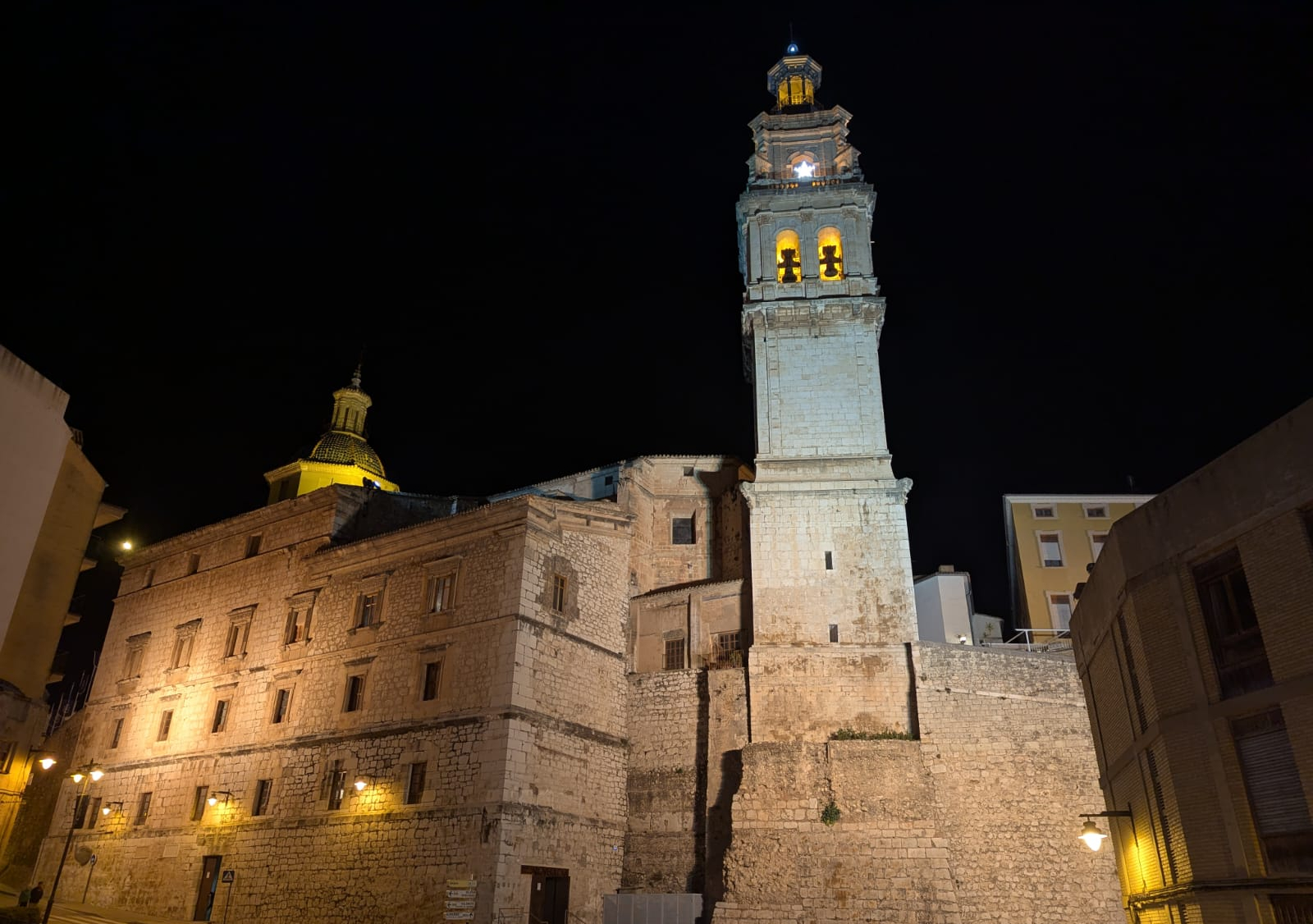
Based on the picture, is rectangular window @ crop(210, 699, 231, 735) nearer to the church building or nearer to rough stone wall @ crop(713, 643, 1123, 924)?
the church building

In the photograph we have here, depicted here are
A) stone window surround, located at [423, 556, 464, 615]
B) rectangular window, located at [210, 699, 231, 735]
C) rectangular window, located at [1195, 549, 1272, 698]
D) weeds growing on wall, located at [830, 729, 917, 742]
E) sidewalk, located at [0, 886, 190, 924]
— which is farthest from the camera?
rectangular window, located at [210, 699, 231, 735]

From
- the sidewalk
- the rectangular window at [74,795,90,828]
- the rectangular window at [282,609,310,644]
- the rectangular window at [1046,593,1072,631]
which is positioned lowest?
the sidewalk

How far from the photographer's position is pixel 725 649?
94.3 feet

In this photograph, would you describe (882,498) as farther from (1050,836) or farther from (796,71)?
(796,71)

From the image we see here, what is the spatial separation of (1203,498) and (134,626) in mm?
35820

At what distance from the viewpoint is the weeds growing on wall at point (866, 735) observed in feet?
82.1

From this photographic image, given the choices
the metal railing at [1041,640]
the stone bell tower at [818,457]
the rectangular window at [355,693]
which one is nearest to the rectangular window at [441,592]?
the rectangular window at [355,693]

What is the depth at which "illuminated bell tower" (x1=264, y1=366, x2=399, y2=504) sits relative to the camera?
4147 centimetres

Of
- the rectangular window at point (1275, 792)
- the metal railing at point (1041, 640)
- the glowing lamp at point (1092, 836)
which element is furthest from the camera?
the metal railing at point (1041, 640)

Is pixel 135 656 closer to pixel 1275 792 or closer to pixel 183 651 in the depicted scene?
pixel 183 651

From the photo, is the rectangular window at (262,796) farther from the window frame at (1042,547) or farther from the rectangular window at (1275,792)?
the window frame at (1042,547)

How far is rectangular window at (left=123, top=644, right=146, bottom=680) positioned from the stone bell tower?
22.8m

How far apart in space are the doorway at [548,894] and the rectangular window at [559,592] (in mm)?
6852

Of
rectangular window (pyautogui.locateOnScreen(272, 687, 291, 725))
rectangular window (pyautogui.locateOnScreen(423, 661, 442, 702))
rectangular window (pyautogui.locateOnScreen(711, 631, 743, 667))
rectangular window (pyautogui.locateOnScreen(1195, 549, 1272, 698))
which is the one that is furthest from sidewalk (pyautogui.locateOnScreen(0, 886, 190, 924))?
rectangular window (pyautogui.locateOnScreen(1195, 549, 1272, 698))
